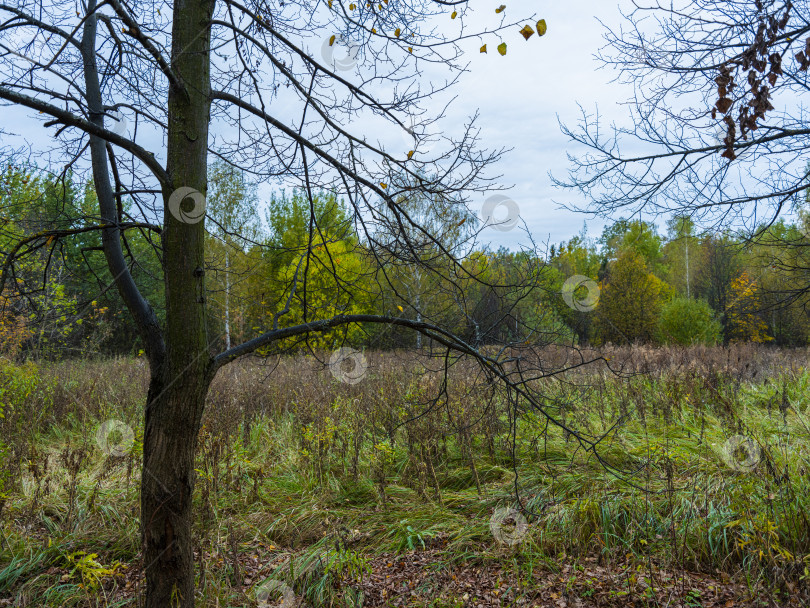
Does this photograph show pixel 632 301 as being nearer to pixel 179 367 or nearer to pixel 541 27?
pixel 541 27

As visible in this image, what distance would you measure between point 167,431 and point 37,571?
7.64ft

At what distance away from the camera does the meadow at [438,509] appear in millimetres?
3008

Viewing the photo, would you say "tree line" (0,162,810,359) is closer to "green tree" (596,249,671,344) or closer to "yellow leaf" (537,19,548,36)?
"green tree" (596,249,671,344)

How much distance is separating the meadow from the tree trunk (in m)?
0.17

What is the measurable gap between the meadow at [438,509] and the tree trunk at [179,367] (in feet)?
0.57

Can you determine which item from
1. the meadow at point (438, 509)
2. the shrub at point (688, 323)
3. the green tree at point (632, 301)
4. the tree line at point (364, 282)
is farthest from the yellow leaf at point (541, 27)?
the shrub at point (688, 323)

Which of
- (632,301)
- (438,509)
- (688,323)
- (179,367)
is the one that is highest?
(632,301)

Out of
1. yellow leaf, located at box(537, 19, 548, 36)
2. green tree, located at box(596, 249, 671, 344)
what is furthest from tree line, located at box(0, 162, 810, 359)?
yellow leaf, located at box(537, 19, 548, 36)

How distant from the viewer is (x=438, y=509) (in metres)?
4.06

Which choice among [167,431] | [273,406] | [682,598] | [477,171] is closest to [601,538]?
[682,598]

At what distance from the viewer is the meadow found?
9.87ft

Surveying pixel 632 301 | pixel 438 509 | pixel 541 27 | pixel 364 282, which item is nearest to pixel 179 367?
pixel 364 282

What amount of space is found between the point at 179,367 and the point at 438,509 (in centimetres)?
270

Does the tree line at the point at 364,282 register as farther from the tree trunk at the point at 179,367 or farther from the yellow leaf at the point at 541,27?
the yellow leaf at the point at 541,27
